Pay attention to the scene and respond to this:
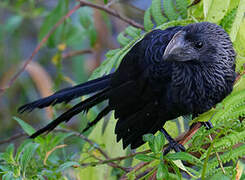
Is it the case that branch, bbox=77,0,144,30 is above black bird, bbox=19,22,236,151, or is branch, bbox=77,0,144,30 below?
above

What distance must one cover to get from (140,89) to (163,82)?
4.9 inches

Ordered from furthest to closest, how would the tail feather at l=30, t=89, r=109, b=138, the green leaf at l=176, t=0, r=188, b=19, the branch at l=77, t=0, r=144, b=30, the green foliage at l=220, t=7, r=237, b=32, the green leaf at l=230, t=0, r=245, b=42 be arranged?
the branch at l=77, t=0, r=144, b=30 < the tail feather at l=30, t=89, r=109, b=138 < the green leaf at l=176, t=0, r=188, b=19 < the green foliage at l=220, t=7, r=237, b=32 < the green leaf at l=230, t=0, r=245, b=42

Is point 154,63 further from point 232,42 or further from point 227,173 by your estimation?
point 227,173

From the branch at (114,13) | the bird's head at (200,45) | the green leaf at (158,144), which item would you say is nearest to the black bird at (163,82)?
the bird's head at (200,45)

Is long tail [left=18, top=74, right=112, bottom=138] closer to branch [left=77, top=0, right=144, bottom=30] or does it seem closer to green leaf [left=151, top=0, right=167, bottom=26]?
branch [left=77, top=0, right=144, bottom=30]

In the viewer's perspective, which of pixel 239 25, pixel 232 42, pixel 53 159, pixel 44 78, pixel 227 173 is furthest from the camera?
pixel 44 78

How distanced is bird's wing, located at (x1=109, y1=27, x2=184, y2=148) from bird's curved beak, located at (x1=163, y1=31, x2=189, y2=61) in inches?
6.8

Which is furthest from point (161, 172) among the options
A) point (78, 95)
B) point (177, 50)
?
point (78, 95)

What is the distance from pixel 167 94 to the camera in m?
1.73

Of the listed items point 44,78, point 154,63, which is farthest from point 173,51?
point 44,78

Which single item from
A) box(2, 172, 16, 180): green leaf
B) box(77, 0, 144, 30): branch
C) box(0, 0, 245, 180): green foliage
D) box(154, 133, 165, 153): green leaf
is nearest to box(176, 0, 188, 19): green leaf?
box(0, 0, 245, 180): green foliage

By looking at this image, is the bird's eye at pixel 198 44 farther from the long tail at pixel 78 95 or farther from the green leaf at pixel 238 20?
the long tail at pixel 78 95

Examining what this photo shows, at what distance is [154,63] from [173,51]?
0.78 feet

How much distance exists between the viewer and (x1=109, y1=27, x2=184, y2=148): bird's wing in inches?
69.4
